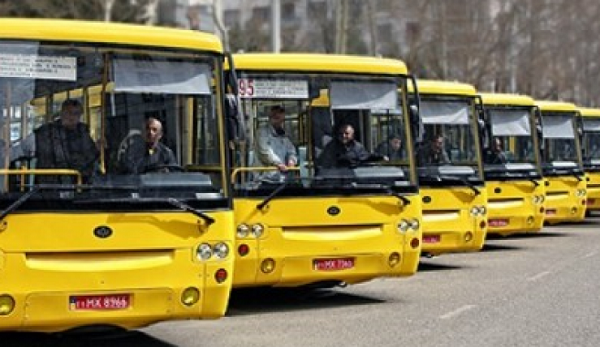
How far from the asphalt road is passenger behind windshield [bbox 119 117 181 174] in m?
1.64

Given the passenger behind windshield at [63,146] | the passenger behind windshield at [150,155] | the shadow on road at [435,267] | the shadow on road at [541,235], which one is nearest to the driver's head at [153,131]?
the passenger behind windshield at [150,155]

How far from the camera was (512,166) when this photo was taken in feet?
63.0

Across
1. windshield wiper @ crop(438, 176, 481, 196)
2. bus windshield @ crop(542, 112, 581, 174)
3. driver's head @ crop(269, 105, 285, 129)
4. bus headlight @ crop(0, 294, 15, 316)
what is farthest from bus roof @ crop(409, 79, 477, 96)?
bus headlight @ crop(0, 294, 15, 316)

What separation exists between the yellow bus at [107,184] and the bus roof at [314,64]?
8.28 feet

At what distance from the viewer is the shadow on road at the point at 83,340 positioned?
10195 millimetres

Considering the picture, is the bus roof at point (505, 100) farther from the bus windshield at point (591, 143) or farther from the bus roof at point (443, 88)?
the bus windshield at point (591, 143)

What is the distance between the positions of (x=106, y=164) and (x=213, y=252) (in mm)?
1098

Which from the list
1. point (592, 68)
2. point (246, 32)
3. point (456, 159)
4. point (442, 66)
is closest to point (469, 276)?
point (456, 159)

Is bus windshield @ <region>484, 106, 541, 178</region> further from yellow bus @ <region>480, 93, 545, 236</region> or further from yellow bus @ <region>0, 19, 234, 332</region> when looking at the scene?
yellow bus @ <region>0, 19, 234, 332</region>

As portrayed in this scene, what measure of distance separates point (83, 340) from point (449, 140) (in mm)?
7187

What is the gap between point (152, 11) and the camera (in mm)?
58469

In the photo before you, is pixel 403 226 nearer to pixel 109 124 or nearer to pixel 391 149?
pixel 391 149

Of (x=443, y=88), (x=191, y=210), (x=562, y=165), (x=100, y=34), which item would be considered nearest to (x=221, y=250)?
(x=191, y=210)

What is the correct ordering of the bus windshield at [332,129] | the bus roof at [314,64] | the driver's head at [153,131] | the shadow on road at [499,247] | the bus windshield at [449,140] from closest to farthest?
1. the driver's head at [153,131]
2. the bus windshield at [332,129]
3. the bus roof at [314,64]
4. the bus windshield at [449,140]
5. the shadow on road at [499,247]
